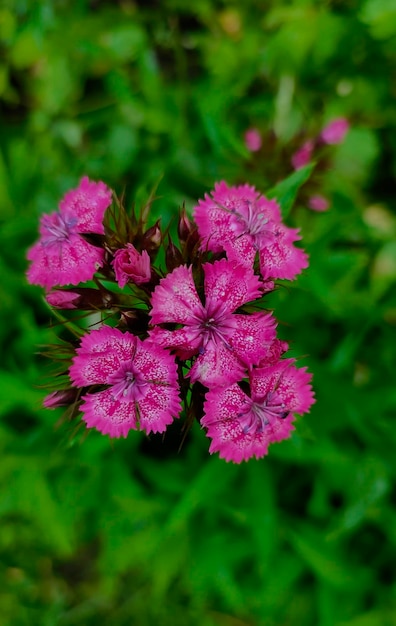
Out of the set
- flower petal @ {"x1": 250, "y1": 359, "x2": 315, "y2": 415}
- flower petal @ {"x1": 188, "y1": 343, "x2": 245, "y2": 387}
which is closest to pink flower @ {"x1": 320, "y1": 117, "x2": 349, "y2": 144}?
flower petal @ {"x1": 250, "y1": 359, "x2": 315, "y2": 415}

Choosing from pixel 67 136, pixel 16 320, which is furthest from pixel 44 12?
pixel 16 320

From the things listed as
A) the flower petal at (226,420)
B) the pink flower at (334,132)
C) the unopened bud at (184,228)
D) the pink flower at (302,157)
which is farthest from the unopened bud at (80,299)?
the pink flower at (334,132)

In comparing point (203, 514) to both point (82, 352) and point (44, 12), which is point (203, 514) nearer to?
point (82, 352)

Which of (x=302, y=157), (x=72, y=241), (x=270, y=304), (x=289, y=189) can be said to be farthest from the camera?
(x=302, y=157)

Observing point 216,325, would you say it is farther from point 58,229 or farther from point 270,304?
point 270,304

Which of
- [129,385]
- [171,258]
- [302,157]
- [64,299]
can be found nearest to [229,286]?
[171,258]

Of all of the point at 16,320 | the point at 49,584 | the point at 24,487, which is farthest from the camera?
the point at 49,584
